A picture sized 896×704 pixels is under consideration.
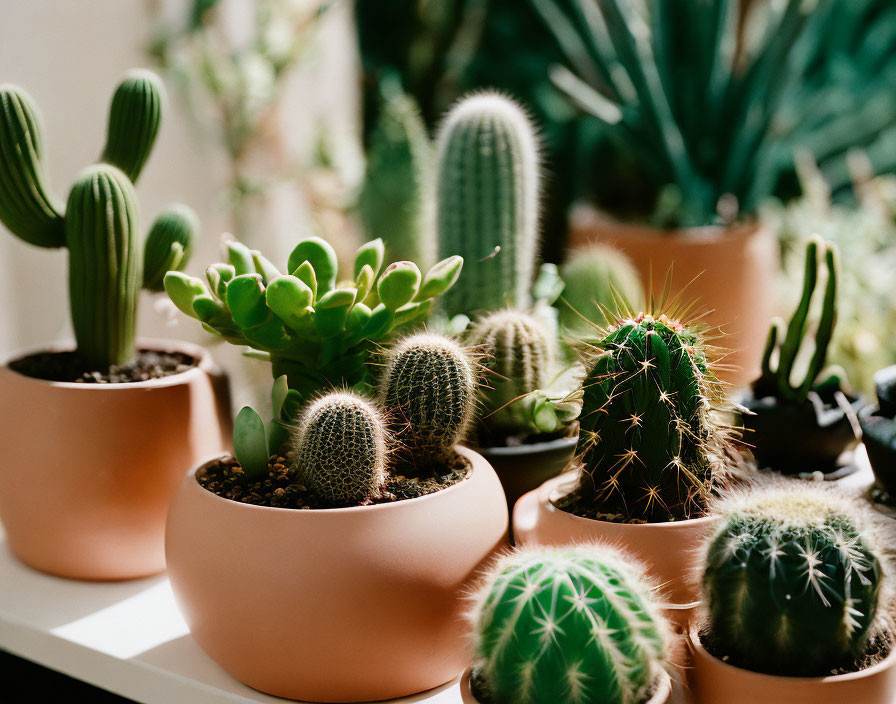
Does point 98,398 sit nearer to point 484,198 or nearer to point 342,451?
point 342,451

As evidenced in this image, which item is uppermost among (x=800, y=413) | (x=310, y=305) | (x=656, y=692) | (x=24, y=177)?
(x=24, y=177)

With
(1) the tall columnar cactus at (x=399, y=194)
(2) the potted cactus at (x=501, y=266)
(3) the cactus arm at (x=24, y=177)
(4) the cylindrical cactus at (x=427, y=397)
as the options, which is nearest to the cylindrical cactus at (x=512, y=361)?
(2) the potted cactus at (x=501, y=266)

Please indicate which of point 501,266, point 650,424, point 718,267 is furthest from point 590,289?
point 718,267

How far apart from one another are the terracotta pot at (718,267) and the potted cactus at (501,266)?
51 centimetres

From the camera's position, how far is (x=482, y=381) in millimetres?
866

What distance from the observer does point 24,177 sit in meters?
0.80

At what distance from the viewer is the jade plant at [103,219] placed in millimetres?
776

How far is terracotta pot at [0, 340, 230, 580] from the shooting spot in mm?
779

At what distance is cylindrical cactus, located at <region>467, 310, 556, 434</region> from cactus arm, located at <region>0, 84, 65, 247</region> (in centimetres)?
40

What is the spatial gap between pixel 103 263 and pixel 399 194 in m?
0.73

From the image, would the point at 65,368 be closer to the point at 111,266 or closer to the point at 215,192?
the point at 111,266

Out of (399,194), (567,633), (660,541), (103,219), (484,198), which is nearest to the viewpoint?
(567,633)

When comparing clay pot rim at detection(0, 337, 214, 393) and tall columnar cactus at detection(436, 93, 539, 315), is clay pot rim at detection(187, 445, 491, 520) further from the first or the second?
tall columnar cactus at detection(436, 93, 539, 315)

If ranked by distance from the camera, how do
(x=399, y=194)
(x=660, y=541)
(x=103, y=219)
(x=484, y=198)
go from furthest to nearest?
(x=399, y=194), (x=484, y=198), (x=103, y=219), (x=660, y=541)
